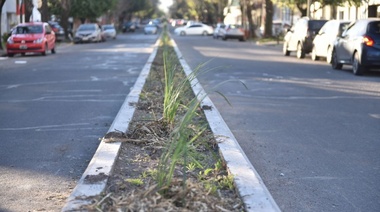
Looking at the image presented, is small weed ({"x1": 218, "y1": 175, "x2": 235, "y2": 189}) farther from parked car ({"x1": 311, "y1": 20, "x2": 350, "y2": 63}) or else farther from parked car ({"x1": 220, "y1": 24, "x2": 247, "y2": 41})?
parked car ({"x1": 220, "y1": 24, "x2": 247, "y2": 41})

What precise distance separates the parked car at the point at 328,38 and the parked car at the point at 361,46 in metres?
1.98

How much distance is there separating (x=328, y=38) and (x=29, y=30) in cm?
1495

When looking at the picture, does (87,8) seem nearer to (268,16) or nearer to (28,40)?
(268,16)

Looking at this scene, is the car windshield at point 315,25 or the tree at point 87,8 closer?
the car windshield at point 315,25

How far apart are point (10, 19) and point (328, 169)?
167 feet

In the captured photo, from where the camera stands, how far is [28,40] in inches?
1164

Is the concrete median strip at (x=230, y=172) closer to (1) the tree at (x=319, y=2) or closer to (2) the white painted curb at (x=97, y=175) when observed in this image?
(2) the white painted curb at (x=97, y=175)

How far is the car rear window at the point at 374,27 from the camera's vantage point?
18438mm

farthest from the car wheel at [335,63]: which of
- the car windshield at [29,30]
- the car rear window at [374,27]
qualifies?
the car windshield at [29,30]

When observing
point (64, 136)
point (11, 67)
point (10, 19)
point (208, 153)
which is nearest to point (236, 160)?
point (208, 153)

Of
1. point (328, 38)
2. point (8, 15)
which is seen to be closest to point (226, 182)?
point (328, 38)

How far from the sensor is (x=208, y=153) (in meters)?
7.28

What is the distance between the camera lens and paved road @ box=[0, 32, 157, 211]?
20.3ft

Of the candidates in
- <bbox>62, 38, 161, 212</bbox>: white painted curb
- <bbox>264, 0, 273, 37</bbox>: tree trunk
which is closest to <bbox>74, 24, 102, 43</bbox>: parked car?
<bbox>264, 0, 273, 37</bbox>: tree trunk
